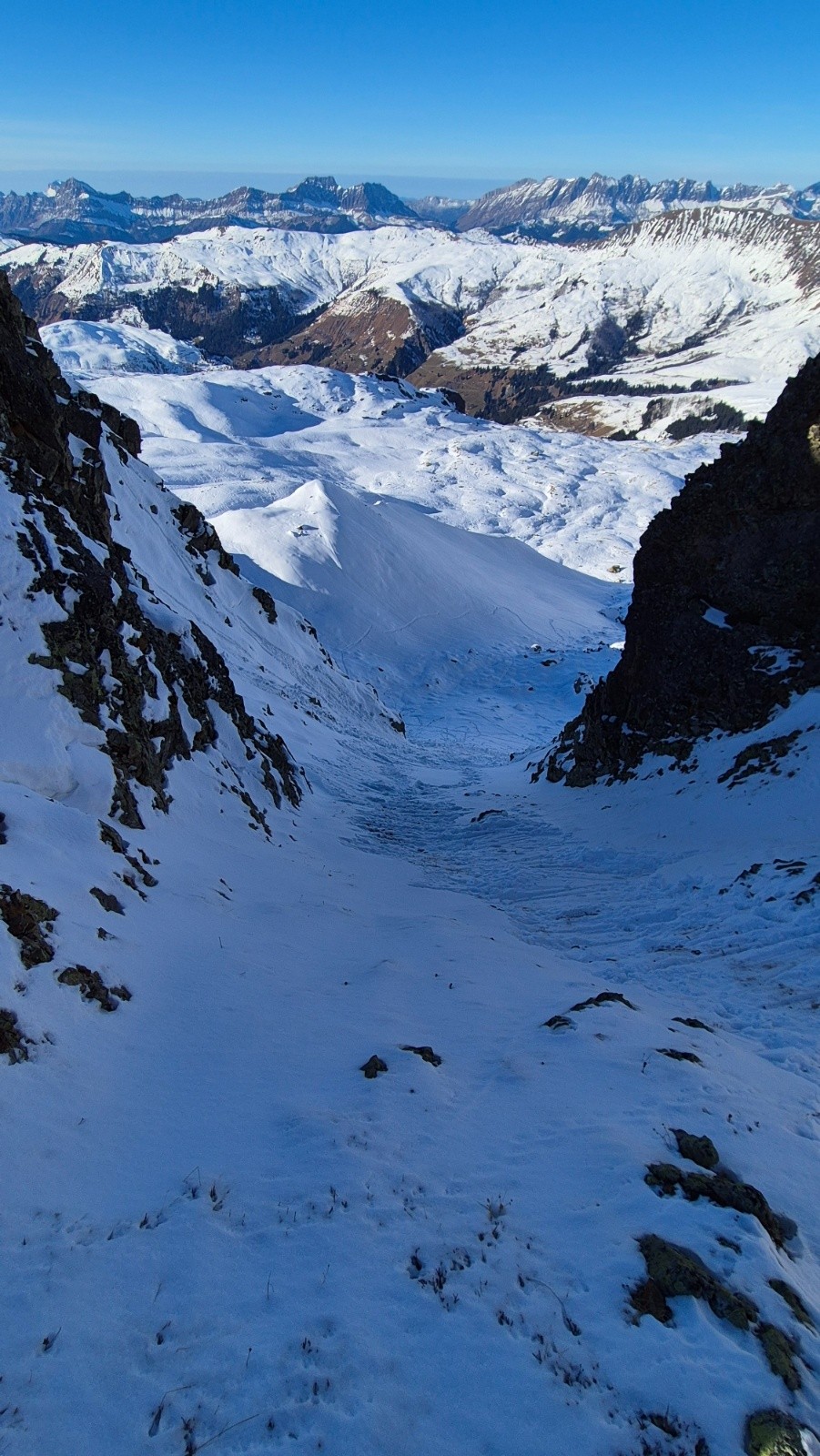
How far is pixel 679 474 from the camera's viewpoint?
134 metres

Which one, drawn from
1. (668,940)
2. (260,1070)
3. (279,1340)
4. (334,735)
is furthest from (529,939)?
(334,735)

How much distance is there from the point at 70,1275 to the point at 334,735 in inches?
1048

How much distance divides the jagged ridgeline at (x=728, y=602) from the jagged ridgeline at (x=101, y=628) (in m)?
11.0

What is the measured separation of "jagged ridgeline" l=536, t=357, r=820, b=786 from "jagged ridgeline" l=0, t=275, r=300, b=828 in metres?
11.0

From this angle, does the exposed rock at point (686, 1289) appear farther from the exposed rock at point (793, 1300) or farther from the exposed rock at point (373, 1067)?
the exposed rock at point (373, 1067)

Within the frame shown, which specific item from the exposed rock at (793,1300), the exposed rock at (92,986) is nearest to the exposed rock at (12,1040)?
the exposed rock at (92,986)

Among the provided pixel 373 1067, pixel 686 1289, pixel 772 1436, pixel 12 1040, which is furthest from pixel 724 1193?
pixel 12 1040

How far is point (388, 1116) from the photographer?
6637 mm

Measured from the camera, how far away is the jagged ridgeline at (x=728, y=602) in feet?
64.3

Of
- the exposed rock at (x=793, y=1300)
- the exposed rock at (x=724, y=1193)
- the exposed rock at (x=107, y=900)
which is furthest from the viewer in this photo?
the exposed rock at (x=107, y=900)

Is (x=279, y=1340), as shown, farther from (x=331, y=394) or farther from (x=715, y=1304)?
(x=331, y=394)

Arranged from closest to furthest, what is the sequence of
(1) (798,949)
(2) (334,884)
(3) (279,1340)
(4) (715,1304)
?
(3) (279,1340) < (4) (715,1304) < (1) (798,949) < (2) (334,884)

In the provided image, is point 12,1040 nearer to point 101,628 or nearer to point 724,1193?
point 724,1193

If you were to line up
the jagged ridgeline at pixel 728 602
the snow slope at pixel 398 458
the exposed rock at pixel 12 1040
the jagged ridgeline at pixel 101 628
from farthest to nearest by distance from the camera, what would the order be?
the snow slope at pixel 398 458, the jagged ridgeline at pixel 728 602, the jagged ridgeline at pixel 101 628, the exposed rock at pixel 12 1040
